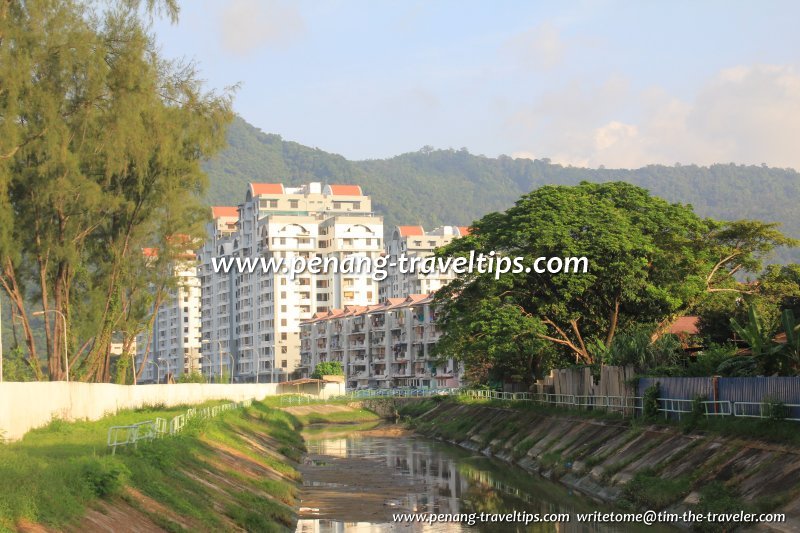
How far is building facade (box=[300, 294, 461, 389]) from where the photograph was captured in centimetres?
14112

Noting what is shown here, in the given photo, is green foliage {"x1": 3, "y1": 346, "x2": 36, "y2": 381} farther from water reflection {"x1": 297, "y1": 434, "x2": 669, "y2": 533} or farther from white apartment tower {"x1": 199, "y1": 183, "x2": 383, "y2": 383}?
white apartment tower {"x1": 199, "y1": 183, "x2": 383, "y2": 383}

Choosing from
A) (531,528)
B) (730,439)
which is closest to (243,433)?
(531,528)

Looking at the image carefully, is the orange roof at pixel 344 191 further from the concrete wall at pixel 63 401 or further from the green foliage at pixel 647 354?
Answer: the green foliage at pixel 647 354

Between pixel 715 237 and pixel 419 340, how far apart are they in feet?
272

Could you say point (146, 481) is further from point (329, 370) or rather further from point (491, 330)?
point (329, 370)

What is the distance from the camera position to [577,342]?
61.6 metres

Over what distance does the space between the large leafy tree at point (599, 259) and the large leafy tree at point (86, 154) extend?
1814 centimetres

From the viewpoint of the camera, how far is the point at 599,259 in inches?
2238

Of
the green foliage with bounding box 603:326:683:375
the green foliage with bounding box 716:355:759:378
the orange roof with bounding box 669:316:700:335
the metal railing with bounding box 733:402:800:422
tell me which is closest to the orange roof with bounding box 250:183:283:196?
the orange roof with bounding box 669:316:700:335

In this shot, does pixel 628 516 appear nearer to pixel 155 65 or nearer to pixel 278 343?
pixel 155 65

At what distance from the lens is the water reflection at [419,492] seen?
1318 inches

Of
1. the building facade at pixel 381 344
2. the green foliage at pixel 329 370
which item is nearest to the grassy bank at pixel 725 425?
the building facade at pixel 381 344

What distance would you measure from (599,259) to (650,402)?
1677 cm

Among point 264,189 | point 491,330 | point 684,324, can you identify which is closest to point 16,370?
point 491,330
